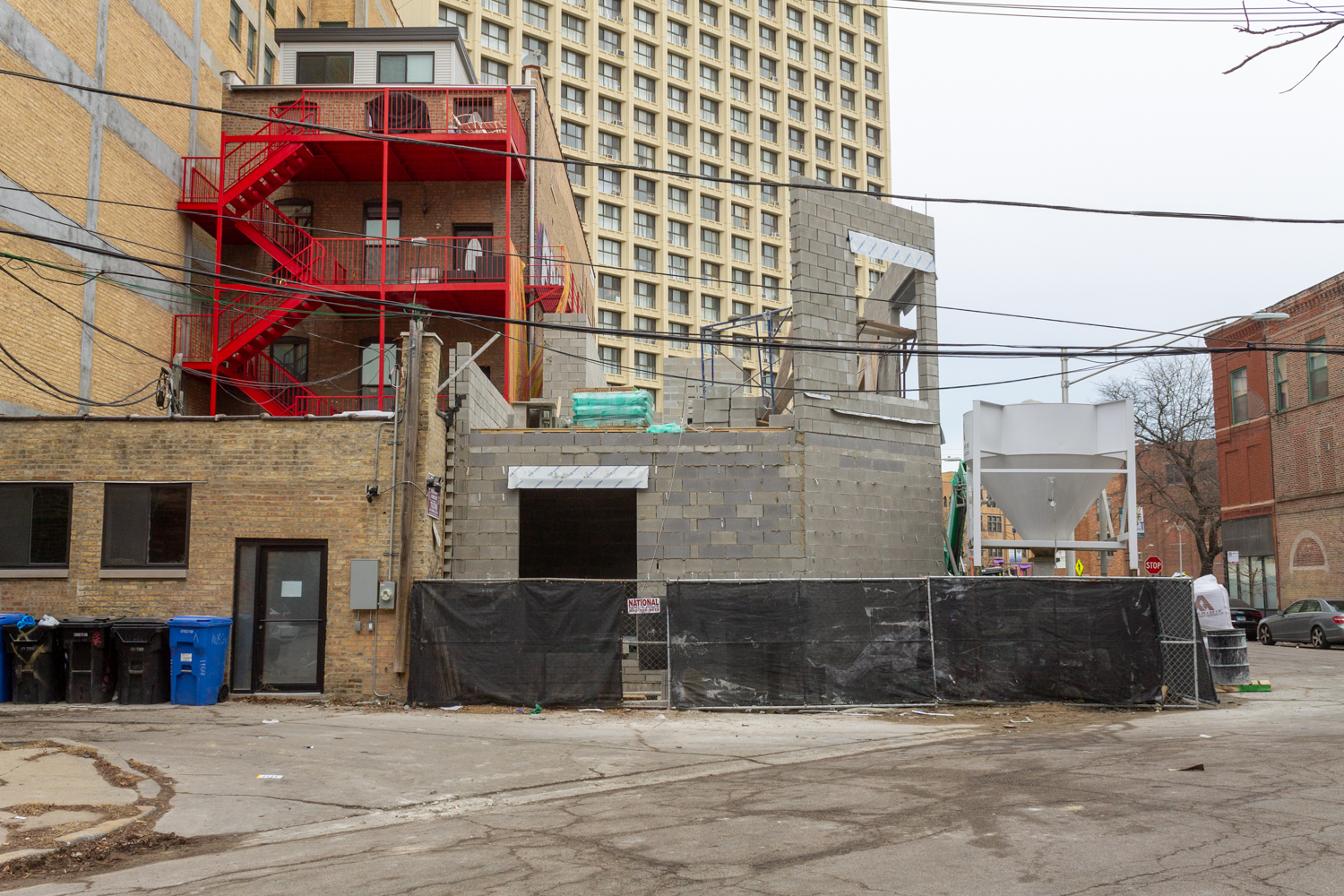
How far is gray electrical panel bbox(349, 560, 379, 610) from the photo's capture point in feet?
50.0

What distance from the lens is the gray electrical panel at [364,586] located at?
15250 mm

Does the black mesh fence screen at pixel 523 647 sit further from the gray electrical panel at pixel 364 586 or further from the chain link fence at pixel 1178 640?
the chain link fence at pixel 1178 640

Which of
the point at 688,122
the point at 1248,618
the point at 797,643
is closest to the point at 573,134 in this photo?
the point at 688,122

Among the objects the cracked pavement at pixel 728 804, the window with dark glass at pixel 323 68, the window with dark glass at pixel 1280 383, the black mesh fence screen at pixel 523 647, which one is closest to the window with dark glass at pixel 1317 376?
the window with dark glass at pixel 1280 383

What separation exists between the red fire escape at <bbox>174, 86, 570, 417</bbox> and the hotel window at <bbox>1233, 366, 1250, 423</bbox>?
99.9 feet

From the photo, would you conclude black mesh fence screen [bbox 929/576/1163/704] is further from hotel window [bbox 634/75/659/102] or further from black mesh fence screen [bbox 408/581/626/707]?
hotel window [bbox 634/75/659/102]

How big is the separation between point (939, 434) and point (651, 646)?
7512 millimetres

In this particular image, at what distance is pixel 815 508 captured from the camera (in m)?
17.6

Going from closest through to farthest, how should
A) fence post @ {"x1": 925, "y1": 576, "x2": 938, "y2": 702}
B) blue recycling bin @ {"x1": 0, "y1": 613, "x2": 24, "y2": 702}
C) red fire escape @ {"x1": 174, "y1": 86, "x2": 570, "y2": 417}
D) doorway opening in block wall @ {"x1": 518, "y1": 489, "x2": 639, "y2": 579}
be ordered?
blue recycling bin @ {"x1": 0, "y1": 613, "x2": 24, "y2": 702} → fence post @ {"x1": 925, "y1": 576, "x2": 938, "y2": 702} → doorway opening in block wall @ {"x1": 518, "y1": 489, "x2": 639, "y2": 579} → red fire escape @ {"x1": 174, "y1": 86, "x2": 570, "y2": 417}

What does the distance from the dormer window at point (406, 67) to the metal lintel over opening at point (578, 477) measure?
19284mm

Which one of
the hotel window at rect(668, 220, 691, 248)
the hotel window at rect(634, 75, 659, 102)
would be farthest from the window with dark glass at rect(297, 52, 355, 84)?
the hotel window at rect(634, 75, 659, 102)

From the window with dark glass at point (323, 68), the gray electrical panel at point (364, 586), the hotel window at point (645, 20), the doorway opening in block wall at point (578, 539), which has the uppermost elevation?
the hotel window at point (645, 20)

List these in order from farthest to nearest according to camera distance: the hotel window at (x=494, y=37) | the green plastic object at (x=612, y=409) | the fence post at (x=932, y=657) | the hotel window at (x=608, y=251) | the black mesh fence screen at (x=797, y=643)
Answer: the hotel window at (x=608, y=251) < the hotel window at (x=494, y=37) < the green plastic object at (x=612, y=409) < the fence post at (x=932, y=657) < the black mesh fence screen at (x=797, y=643)

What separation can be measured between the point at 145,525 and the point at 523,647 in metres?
5.86
